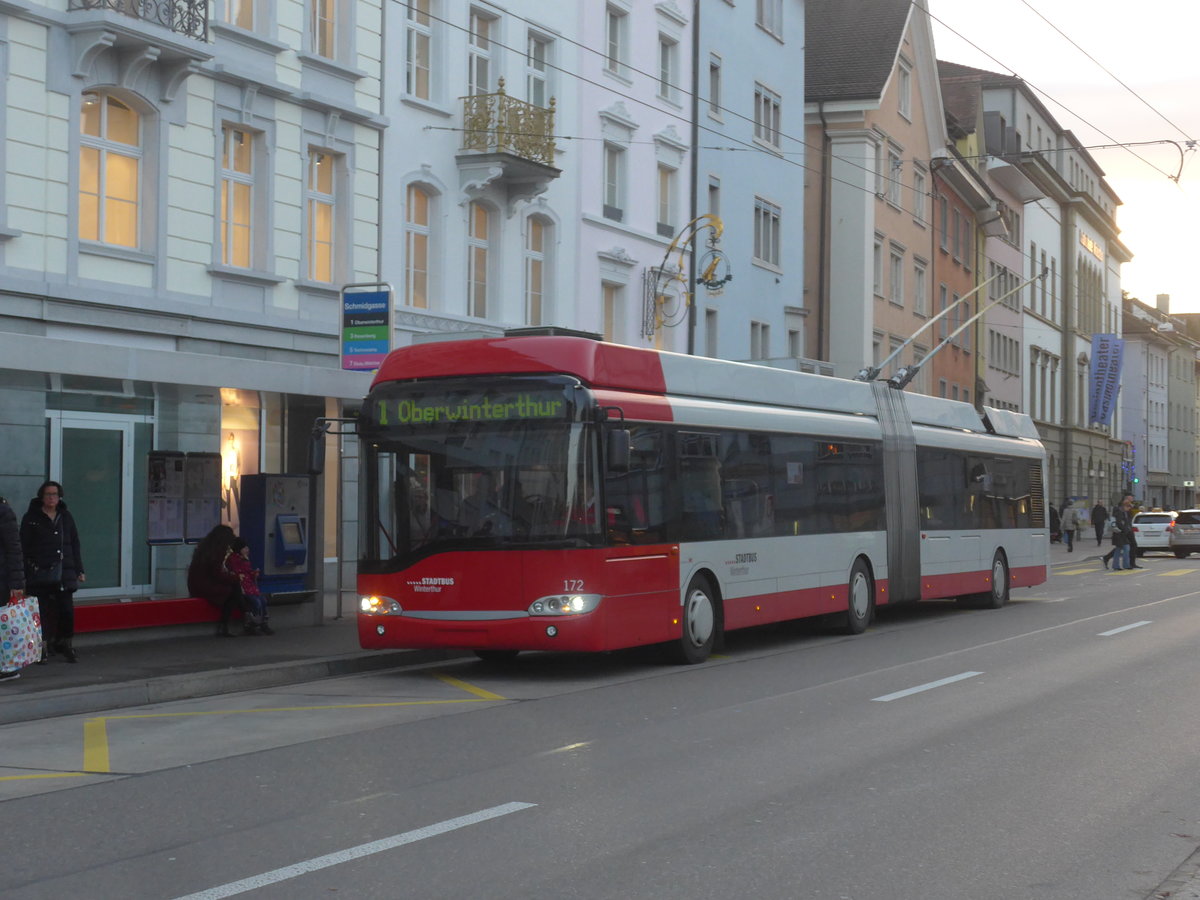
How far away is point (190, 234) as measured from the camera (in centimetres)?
2106

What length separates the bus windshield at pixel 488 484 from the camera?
14.1m

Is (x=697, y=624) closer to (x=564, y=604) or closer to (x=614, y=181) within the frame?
(x=564, y=604)

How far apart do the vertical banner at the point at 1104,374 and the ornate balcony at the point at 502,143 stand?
55.3 m

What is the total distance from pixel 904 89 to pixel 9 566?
139ft

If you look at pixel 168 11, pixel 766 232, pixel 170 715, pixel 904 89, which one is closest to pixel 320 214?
pixel 168 11

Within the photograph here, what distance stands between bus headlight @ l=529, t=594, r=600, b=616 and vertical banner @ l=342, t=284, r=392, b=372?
4.42 m

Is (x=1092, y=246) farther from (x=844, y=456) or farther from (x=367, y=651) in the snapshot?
(x=367, y=651)

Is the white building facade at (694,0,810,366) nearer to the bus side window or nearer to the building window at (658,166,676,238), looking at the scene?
the building window at (658,166,676,238)

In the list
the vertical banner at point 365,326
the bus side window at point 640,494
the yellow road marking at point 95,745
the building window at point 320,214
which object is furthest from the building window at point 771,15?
the yellow road marking at point 95,745

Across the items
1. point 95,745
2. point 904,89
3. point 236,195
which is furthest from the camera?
point 904,89

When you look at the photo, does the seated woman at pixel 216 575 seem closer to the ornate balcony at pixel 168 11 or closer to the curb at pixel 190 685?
the curb at pixel 190 685

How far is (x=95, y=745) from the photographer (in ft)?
35.2

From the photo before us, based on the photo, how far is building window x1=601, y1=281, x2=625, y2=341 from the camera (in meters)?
32.3

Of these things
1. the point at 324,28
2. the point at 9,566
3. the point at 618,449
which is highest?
the point at 324,28
